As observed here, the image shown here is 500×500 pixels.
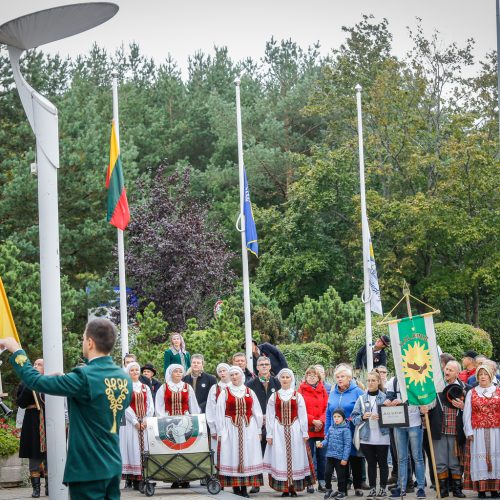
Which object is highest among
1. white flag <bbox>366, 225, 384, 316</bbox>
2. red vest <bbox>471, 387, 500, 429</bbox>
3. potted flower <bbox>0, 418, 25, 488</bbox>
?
white flag <bbox>366, 225, 384, 316</bbox>

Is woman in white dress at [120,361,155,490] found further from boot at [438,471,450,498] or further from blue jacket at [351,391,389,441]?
boot at [438,471,450,498]

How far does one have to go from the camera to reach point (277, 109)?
5406 centimetres

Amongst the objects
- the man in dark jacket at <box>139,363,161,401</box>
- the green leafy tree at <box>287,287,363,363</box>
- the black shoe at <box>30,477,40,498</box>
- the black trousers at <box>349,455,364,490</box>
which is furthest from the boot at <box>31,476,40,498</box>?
the green leafy tree at <box>287,287,363,363</box>

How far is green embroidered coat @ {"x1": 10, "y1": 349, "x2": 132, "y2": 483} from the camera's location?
7.42m

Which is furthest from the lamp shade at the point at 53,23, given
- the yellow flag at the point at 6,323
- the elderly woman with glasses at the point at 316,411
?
the elderly woman with glasses at the point at 316,411

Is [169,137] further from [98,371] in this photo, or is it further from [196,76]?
[98,371]

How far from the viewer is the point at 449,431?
50.9 ft

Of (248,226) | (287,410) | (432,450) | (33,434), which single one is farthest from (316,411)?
(248,226)

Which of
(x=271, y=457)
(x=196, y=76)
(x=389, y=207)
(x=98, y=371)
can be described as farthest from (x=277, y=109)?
(x=98, y=371)

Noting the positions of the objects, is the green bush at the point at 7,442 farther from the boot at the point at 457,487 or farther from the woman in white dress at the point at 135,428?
the boot at the point at 457,487

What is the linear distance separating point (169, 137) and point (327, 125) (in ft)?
28.2

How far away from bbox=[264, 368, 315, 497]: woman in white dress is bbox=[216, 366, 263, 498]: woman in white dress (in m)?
0.20

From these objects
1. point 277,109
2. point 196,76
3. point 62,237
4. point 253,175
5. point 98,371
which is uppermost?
point 196,76

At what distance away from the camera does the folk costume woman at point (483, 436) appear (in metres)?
15.2
